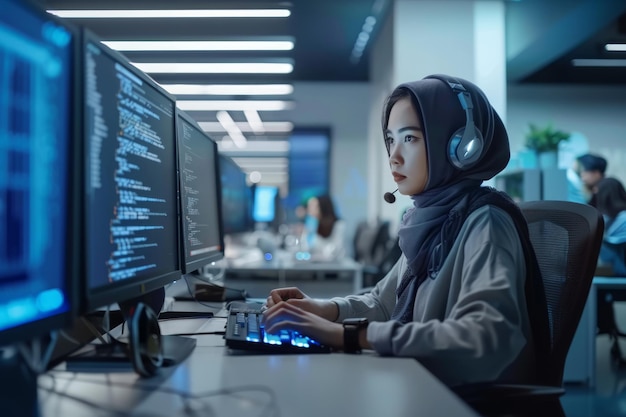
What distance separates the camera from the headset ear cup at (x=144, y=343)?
0.88 metres

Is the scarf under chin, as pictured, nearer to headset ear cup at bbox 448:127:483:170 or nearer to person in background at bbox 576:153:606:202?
headset ear cup at bbox 448:127:483:170

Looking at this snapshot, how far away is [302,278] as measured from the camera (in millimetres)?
3551

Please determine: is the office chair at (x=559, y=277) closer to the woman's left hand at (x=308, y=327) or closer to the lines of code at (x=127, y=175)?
the woman's left hand at (x=308, y=327)

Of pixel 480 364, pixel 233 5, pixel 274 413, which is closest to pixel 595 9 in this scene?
pixel 233 5

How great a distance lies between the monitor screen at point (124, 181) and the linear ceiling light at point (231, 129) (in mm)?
8084

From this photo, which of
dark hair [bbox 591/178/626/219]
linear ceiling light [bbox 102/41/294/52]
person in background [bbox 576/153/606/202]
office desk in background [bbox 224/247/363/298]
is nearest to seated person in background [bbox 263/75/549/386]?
office desk in background [bbox 224/247/363/298]

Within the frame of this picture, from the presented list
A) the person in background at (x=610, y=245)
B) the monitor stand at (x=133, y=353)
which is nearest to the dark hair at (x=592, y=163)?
the person in background at (x=610, y=245)

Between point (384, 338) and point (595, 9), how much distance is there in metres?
4.52

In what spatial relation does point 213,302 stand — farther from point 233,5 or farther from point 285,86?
point 285,86

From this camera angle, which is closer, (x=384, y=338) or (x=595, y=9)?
(x=384, y=338)

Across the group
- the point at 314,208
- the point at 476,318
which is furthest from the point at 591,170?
the point at 476,318

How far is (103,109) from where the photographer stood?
87 cm

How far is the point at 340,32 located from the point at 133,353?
5.65m

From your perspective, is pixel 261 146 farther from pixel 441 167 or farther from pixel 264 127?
pixel 441 167
